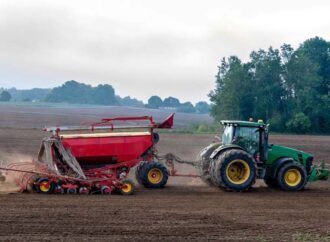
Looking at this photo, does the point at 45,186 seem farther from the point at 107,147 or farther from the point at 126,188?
the point at 107,147

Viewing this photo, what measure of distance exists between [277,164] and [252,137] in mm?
1015

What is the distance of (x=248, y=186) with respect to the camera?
603 inches

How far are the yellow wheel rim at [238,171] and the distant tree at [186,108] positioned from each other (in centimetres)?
13584

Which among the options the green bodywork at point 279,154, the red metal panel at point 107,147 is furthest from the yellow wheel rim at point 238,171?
the red metal panel at point 107,147

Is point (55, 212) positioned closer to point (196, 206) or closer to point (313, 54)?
point (196, 206)

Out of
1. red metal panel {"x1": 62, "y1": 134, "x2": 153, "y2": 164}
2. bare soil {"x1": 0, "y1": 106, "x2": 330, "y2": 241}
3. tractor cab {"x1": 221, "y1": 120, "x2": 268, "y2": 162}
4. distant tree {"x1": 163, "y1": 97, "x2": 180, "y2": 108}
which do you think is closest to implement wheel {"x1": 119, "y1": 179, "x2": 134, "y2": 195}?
bare soil {"x1": 0, "y1": 106, "x2": 330, "y2": 241}

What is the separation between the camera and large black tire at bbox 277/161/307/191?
15844 millimetres

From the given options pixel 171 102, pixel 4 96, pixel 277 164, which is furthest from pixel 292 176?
pixel 171 102

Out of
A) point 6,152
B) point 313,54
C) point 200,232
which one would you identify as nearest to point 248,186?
point 200,232

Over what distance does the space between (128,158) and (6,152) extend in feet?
35.1

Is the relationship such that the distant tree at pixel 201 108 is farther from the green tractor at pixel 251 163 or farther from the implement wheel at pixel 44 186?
the implement wheel at pixel 44 186

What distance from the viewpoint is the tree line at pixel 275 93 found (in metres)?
52.2

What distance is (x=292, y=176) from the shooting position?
16.0m

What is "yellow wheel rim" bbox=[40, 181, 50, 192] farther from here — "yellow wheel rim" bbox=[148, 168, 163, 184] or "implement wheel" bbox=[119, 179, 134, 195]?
"yellow wheel rim" bbox=[148, 168, 163, 184]
